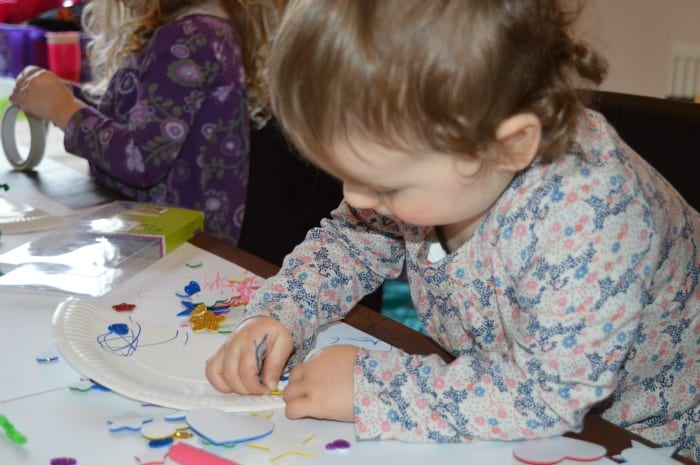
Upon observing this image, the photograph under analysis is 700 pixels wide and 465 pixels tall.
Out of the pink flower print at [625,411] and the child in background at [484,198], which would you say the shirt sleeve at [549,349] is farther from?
the pink flower print at [625,411]

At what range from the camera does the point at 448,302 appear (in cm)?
85

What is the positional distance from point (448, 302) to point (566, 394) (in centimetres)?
20

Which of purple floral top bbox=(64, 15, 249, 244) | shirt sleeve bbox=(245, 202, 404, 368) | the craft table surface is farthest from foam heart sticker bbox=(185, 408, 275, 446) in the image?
purple floral top bbox=(64, 15, 249, 244)

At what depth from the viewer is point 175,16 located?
1.50 metres

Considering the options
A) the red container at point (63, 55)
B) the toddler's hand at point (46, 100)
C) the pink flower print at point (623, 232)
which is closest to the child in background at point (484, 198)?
the pink flower print at point (623, 232)

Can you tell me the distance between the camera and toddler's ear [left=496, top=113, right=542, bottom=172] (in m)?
0.67

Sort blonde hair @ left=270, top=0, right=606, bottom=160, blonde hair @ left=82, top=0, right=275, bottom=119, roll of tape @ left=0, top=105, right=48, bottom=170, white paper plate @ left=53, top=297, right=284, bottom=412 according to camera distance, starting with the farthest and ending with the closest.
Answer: blonde hair @ left=82, top=0, right=275, bottom=119 < roll of tape @ left=0, top=105, right=48, bottom=170 < white paper plate @ left=53, top=297, right=284, bottom=412 < blonde hair @ left=270, top=0, right=606, bottom=160

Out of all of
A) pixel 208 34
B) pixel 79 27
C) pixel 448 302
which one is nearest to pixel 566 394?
pixel 448 302

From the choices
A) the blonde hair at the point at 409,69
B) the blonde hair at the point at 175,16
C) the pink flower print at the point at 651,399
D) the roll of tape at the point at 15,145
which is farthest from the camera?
the blonde hair at the point at 175,16

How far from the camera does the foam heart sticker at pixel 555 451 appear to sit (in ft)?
2.17

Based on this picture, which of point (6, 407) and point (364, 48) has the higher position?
point (364, 48)

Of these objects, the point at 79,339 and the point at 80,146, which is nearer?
the point at 79,339

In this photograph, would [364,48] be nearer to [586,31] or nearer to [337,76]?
[337,76]

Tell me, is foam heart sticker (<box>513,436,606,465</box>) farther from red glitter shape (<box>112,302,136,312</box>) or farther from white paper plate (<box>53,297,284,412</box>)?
red glitter shape (<box>112,302,136,312</box>)
